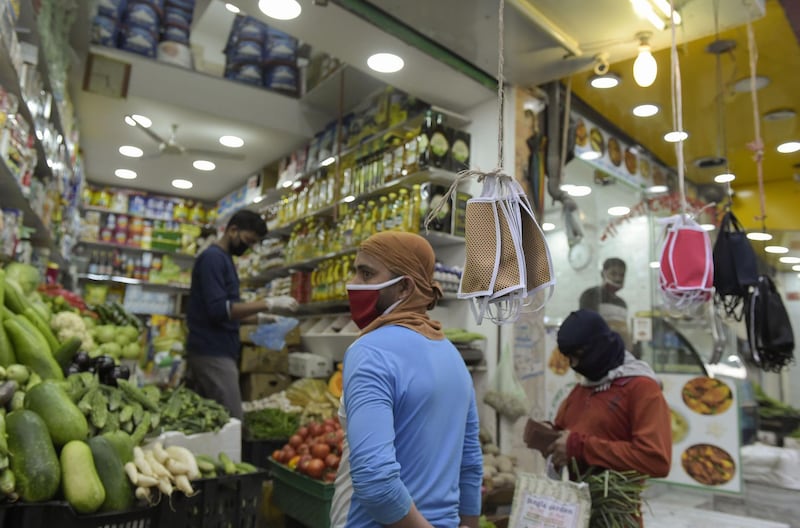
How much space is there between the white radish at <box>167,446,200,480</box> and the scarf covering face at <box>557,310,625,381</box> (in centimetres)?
154

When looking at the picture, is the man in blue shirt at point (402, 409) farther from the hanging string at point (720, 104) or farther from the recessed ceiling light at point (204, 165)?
the recessed ceiling light at point (204, 165)

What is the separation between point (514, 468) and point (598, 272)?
207 cm

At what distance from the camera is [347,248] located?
5.02 m

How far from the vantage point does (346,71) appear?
5.44 metres

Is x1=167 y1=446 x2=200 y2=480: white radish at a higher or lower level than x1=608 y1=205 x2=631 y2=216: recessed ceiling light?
lower

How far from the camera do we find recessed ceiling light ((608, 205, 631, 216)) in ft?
17.3

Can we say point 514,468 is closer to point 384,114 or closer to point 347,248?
point 347,248

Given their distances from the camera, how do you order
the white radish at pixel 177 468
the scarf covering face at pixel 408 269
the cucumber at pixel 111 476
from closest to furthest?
1. the scarf covering face at pixel 408 269
2. the cucumber at pixel 111 476
3. the white radish at pixel 177 468

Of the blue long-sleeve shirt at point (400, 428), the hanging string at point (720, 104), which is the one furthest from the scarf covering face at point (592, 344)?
the hanging string at point (720, 104)

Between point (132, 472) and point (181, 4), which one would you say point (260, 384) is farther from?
point (181, 4)

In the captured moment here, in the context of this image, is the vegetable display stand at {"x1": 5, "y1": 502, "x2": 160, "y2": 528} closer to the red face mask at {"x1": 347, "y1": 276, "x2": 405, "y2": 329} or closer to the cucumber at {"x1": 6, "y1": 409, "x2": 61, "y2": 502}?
the cucumber at {"x1": 6, "y1": 409, "x2": 61, "y2": 502}

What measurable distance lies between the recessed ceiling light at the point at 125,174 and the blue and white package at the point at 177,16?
2.74m

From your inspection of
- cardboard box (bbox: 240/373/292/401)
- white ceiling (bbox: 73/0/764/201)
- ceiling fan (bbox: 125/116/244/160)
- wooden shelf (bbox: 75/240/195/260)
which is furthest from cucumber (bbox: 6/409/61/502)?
wooden shelf (bbox: 75/240/195/260)

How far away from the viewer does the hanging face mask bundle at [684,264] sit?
2365mm
